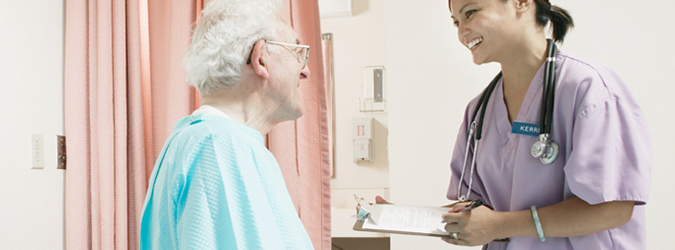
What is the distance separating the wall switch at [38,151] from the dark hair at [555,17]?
1564 mm

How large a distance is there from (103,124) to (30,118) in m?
0.23

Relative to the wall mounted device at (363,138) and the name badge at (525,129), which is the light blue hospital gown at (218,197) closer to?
the name badge at (525,129)

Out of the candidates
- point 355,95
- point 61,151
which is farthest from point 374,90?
point 61,151

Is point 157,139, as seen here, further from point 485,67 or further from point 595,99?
point 595,99

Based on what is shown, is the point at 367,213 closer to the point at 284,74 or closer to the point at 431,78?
the point at 284,74

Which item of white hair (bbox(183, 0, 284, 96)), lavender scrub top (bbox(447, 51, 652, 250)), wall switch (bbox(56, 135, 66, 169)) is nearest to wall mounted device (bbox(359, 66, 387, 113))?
wall switch (bbox(56, 135, 66, 169))

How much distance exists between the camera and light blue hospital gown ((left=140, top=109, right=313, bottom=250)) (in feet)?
2.52

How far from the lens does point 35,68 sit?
162 centimetres

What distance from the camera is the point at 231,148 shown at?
82 cm

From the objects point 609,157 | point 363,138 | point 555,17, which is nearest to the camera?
point 609,157

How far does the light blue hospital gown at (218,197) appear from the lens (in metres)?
0.77

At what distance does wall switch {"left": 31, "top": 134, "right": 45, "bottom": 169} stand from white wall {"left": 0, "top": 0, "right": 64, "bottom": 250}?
2 centimetres

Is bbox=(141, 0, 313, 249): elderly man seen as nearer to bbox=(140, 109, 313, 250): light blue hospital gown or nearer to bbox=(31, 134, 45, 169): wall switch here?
bbox=(140, 109, 313, 250): light blue hospital gown

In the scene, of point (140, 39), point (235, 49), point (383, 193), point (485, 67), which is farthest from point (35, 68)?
point (383, 193)
